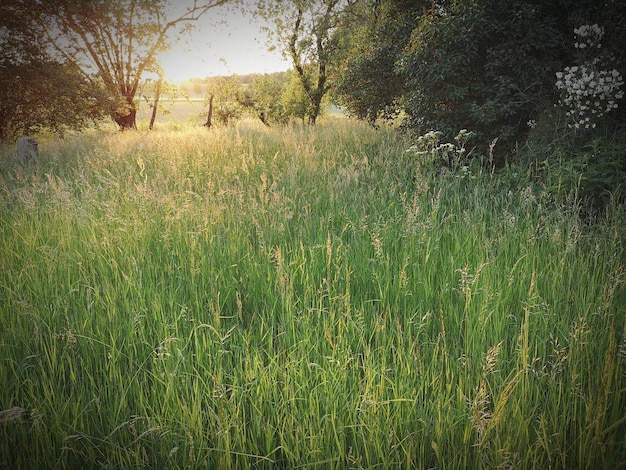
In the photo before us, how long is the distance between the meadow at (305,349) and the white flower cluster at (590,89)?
6.08 ft

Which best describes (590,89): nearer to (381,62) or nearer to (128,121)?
(381,62)

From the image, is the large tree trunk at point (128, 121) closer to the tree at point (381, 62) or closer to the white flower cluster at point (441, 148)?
the tree at point (381, 62)

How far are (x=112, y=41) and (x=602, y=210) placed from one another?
21.0 metres

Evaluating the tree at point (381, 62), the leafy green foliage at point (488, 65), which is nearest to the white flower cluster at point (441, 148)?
the leafy green foliage at point (488, 65)

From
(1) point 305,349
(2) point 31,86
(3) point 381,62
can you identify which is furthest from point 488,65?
(2) point 31,86

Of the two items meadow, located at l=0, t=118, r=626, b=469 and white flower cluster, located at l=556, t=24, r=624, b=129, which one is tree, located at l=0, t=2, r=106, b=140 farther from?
white flower cluster, located at l=556, t=24, r=624, b=129

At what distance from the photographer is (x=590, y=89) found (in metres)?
4.45

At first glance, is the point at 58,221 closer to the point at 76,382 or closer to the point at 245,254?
the point at 245,254

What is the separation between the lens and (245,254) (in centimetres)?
306

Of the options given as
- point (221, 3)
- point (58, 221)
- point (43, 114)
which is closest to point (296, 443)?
point (58, 221)

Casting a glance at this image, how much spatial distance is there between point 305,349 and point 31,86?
14157 mm

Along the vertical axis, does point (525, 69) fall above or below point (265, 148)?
above

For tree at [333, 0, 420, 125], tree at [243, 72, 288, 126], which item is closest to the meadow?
tree at [333, 0, 420, 125]

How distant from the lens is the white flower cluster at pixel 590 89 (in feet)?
14.5
